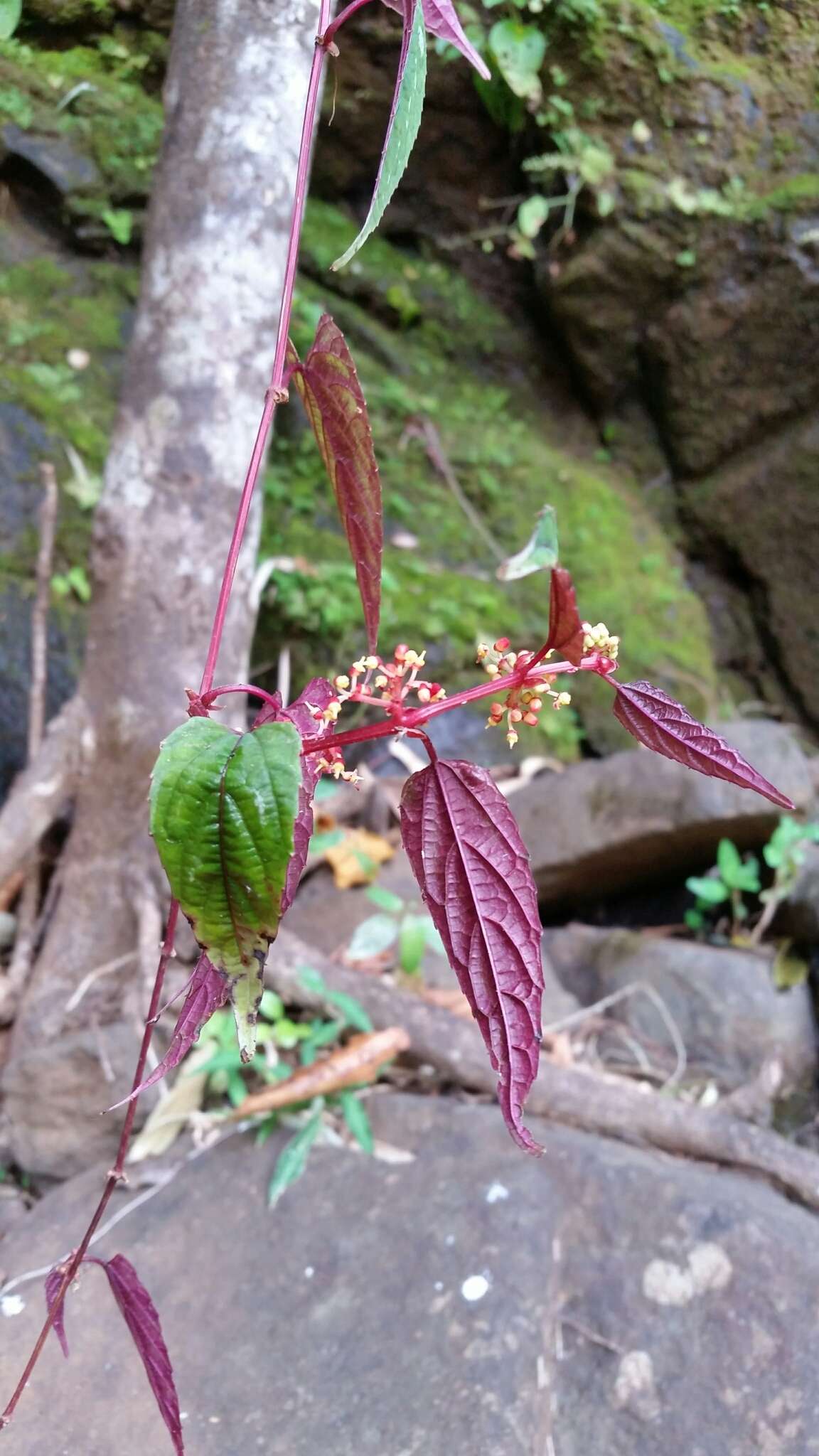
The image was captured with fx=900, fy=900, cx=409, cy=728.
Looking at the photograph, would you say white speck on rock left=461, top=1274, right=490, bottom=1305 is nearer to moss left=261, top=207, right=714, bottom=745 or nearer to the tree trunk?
the tree trunk

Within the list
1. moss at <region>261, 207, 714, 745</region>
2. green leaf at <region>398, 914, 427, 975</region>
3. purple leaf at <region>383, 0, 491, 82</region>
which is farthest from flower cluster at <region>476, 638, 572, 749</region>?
moss at <region>261, 207, 714, 745</region>

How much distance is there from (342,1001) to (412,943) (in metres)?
0.25

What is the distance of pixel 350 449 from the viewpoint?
61cm

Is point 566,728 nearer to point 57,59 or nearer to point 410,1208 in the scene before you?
point 410,1208

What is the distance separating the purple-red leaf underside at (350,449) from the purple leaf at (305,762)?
51 mm

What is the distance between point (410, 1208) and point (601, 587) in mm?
2423

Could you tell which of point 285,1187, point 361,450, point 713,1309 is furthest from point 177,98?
point 713,1309

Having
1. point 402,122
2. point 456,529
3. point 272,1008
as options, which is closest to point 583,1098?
point 272,1008

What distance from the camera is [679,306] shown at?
3.21 meters

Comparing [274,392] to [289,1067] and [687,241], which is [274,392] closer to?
[289,1067]

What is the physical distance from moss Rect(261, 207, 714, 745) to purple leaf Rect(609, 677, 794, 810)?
227 cm

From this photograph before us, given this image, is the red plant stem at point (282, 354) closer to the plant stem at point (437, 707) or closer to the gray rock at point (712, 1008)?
the plant stem at point (437, 707)

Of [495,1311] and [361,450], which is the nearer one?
[361,450]

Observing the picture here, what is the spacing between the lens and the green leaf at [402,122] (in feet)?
1.74
